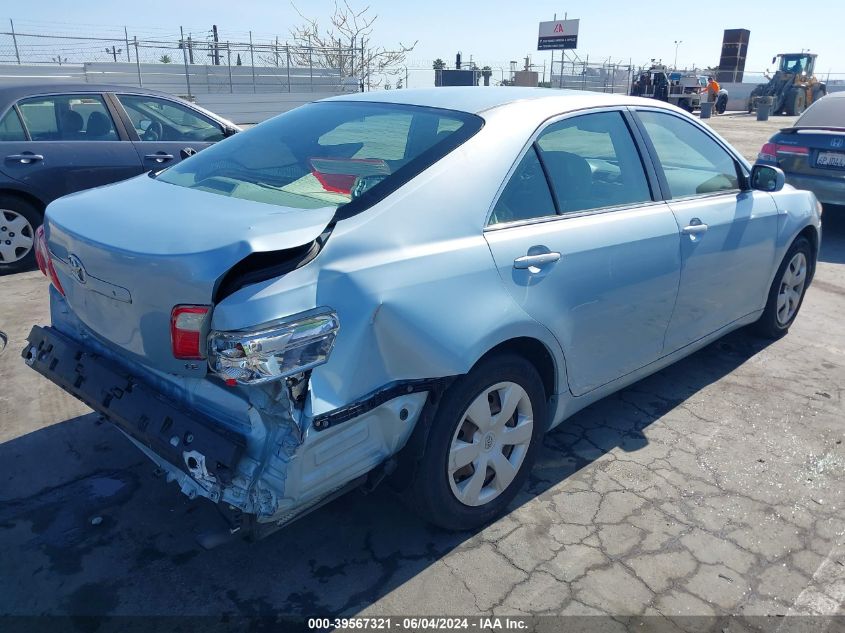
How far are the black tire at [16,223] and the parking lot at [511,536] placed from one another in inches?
105

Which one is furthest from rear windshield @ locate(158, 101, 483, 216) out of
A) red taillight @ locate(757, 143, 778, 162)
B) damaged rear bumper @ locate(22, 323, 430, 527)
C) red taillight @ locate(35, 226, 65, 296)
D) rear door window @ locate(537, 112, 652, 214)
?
red taillight @ locate(757, 143, 778, 162)

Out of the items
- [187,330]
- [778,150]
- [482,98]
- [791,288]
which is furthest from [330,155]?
[778,150]

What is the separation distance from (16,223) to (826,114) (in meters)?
8.87

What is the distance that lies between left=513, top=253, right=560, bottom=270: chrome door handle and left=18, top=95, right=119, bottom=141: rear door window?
17.2 feet

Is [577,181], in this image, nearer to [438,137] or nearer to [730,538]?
[438,137]

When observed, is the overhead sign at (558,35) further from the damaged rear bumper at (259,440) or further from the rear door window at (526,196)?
the damaged rear bumper at (259,440)

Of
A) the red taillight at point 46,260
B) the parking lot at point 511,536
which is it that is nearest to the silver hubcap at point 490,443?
the parking lot at point 511,536

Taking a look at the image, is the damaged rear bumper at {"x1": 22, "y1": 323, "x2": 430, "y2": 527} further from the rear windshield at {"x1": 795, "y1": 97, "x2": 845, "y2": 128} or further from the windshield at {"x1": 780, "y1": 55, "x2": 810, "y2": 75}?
the windshield at {"x1": 780, "y1": 55, "x2": 810, "y2": 75}

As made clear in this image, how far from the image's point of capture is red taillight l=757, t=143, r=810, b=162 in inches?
313

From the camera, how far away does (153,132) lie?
268 inches

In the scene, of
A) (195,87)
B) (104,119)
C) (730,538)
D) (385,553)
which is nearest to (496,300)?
(385,553)

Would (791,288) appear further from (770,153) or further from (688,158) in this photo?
(770,153)

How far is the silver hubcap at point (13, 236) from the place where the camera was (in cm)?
609

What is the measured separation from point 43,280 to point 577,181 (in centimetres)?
489
